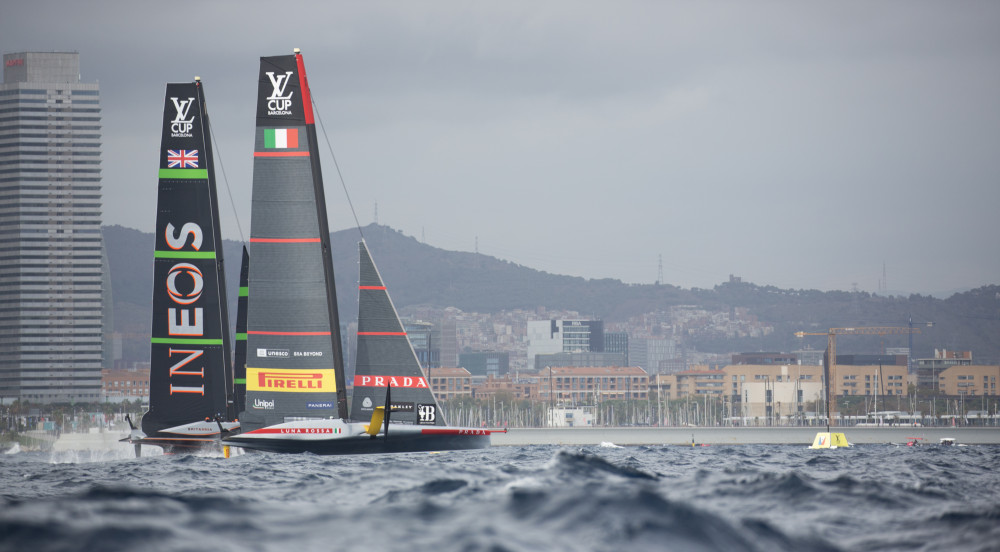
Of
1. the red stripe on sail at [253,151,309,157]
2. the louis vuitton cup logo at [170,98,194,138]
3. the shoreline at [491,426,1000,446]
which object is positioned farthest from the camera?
the shoreline at [491,426,1000,446]

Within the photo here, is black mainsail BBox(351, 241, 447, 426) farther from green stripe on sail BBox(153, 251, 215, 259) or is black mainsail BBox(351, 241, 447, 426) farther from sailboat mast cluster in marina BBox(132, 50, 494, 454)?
green stripe on sail BBox(153, 251, 215, 259)

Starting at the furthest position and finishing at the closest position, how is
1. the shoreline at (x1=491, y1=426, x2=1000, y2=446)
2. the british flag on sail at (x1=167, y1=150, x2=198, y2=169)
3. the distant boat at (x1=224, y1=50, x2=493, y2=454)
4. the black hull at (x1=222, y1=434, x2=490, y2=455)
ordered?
1. the shoreline at (x1=491, y1=426, x2=1000, y2=446)
2. the british flag on sail at (x1=167, y1=150, x2=198, y2=169)
3. the distant boat at (x1=224, y1=50, x2=493, y2=454)
4. the black hull at (x1=222, y1=434, x2=490, y2=455)

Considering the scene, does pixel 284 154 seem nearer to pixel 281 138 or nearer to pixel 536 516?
pixel 281 138

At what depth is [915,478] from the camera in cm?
2164

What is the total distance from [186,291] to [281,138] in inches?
261

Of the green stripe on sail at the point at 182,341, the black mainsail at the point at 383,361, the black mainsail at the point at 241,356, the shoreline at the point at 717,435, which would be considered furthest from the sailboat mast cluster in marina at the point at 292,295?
the shoreline at the point at 717,435

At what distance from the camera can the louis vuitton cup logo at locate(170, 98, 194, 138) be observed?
3875 centimetres

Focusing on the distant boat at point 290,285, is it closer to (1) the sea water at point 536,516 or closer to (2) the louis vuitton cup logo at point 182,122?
(2) the louis vuitton cup logo at point 182,122

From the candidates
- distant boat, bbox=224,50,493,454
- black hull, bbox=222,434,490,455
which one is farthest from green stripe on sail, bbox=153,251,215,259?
black hull, bbox=222,434,490,455

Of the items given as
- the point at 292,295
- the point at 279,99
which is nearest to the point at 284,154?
the point at 279,99

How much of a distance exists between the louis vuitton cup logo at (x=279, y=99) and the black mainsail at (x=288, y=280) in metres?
0.03

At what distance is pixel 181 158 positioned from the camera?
127 ft

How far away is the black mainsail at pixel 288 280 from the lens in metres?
35.1

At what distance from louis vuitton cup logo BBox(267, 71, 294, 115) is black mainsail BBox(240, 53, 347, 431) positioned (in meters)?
0.03
